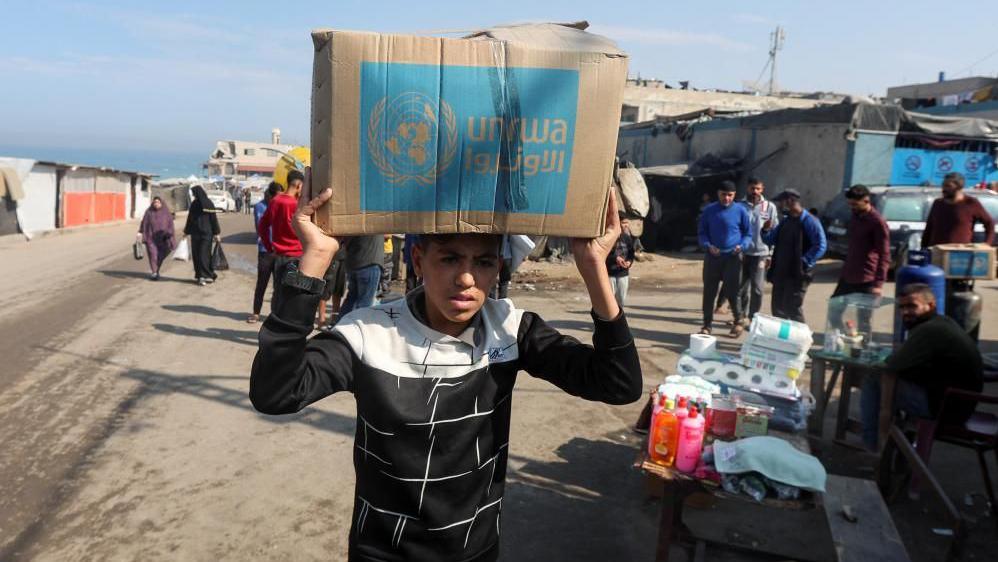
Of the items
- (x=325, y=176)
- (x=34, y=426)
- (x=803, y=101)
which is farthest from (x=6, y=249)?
(x=803, y=101)

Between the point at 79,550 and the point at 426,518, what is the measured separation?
117 inches

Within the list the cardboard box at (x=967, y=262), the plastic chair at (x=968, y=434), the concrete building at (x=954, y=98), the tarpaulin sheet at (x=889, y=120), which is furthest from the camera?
the concrete building at (x=954, y=98)

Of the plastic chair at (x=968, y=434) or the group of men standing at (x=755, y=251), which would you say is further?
the group of men standing at (x=755, y=251)

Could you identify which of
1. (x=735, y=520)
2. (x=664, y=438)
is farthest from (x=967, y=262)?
(x=664, y=438)

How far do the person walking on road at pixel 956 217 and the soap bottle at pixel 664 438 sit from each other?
20.1 feet

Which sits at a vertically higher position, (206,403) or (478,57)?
(478,57)

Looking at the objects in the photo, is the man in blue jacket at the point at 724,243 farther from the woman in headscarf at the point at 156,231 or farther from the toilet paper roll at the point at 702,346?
the woman in headscarf at the point at 156,231

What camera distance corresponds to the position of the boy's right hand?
1.85 metres

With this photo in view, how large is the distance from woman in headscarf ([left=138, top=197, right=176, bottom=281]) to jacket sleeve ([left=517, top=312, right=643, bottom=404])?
12666mm

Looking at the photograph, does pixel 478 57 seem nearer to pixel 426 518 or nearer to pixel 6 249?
pixel 426 518

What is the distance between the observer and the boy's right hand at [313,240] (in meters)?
1.85

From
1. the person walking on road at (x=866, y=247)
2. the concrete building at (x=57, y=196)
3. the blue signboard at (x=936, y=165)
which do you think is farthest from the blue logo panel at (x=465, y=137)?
the concrete building at (x=57, y=196)

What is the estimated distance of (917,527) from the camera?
461 cm

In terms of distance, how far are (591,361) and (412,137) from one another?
790 millimetres
